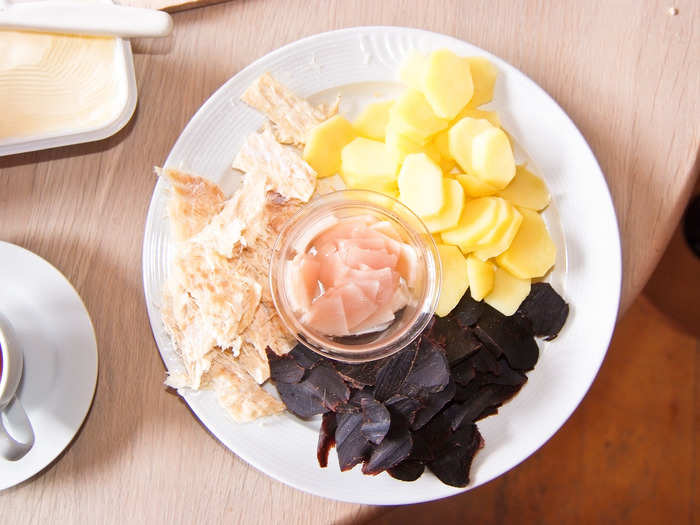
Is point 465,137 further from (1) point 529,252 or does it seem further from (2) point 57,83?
(2) point 57,83

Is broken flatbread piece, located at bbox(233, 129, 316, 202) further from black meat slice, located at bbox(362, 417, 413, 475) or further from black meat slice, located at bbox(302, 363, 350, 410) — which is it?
black meat slice, located at bbox(362, 417, 413, 475)

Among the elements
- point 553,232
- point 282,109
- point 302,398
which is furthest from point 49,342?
point 553,232

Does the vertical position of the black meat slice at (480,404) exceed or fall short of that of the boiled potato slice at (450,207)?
it falls short

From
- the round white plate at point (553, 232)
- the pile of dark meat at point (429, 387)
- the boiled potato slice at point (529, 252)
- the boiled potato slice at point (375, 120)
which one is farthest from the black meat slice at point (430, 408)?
the boiled potato slice at point (375, 120)

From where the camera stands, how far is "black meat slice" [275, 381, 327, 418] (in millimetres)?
1058

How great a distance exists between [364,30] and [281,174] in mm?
277

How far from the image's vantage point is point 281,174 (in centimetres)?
109

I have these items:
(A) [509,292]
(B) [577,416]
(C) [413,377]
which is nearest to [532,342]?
(A) [509,292]

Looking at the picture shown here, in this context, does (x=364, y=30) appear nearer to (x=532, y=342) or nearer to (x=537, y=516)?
(x=532, y=342)

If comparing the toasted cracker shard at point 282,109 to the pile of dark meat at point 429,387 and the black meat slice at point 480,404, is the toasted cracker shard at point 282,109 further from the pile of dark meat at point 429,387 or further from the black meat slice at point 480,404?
the black meat slice at point 480,404

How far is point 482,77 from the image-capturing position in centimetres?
108

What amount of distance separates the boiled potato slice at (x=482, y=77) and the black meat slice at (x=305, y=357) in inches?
19.4

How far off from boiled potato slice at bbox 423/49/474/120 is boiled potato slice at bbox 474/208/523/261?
7.7 inches

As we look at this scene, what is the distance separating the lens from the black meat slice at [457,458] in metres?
1.04
